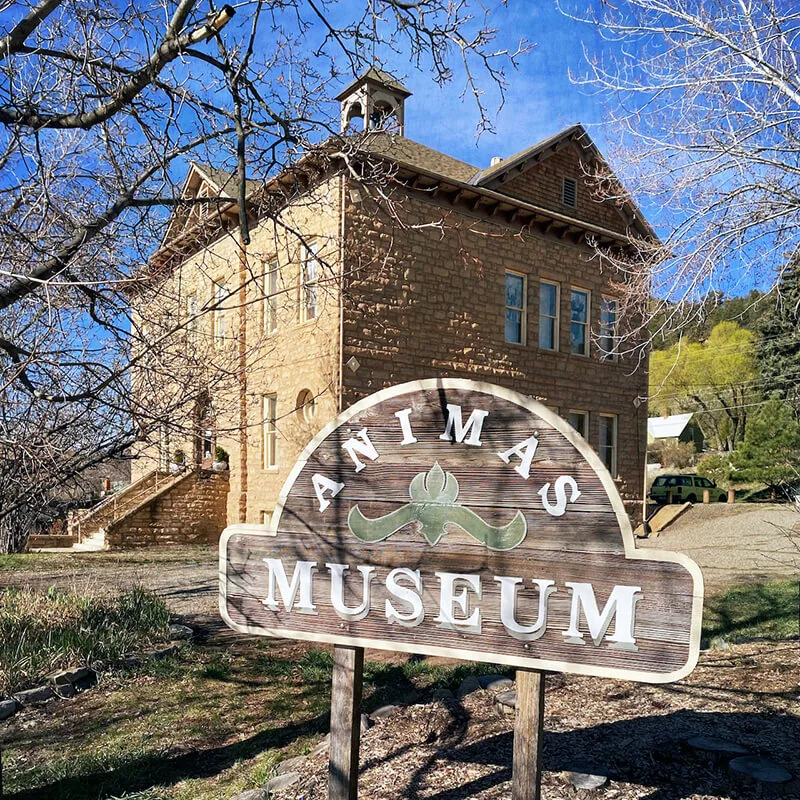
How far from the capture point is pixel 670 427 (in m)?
53.6

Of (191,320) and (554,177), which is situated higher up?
(554,177)

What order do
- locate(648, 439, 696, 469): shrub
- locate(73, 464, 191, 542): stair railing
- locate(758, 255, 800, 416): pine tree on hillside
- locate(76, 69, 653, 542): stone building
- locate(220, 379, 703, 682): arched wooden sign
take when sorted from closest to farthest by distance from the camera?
locate(220, 379, 703, 682): arched wooden sign → locate(76, 69, 653, 542): stone building → locate(73, 464, 191, 542): stair railing → locate(758, 255, 800, 416): pine tree on hillside → locate(648, 439, 696, 469): shrub

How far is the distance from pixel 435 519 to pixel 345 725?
3.54ft

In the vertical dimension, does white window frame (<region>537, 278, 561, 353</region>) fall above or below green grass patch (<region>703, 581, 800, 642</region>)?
above

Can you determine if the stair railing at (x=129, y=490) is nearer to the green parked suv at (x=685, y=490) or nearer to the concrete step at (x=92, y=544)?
the concrete step at (x=92, y=544)

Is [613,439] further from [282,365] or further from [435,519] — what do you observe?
[435,519]

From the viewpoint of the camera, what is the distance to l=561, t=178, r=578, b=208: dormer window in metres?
19.3

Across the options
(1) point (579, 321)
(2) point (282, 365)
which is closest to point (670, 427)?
(1) point (579, 321)

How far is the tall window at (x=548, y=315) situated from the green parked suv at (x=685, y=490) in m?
14.6

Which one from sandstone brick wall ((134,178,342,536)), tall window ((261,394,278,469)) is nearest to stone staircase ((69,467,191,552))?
sandstone brick wall ((134,178,342,536))

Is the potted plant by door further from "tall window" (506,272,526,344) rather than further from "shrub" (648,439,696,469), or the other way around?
"shrub" (648,439,696,469)

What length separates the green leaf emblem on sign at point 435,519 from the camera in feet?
9.73

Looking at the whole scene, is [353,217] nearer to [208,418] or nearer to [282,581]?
[208,418]

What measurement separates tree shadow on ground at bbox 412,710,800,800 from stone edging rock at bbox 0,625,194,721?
3695 millimetres
